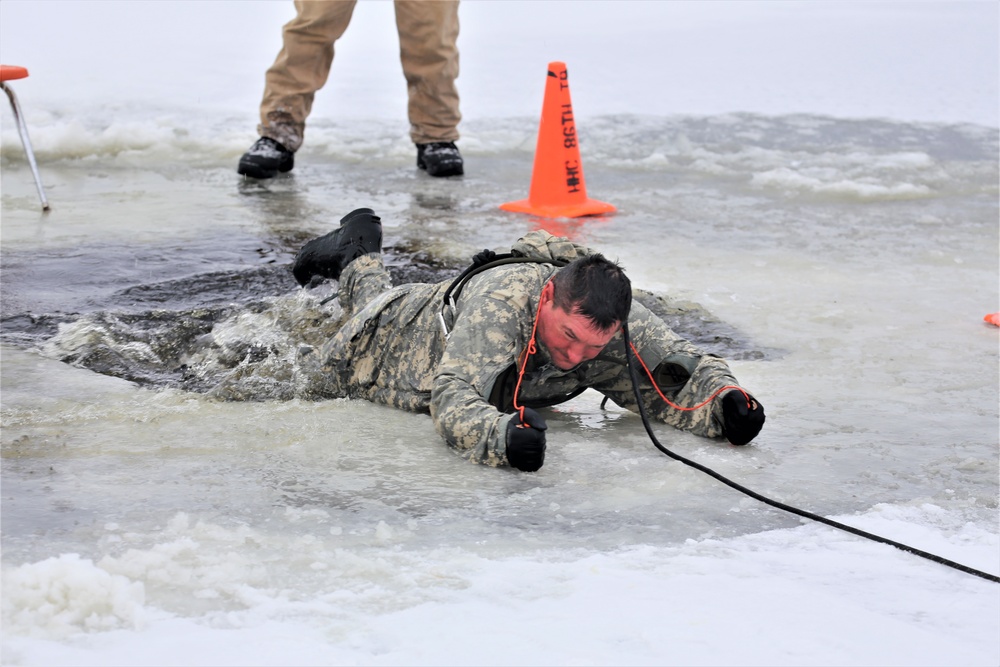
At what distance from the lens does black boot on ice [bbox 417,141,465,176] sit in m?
7.14

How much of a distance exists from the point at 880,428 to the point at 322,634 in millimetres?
2182

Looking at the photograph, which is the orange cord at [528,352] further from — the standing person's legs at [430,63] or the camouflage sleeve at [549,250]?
the standing person's legs at [430,63]

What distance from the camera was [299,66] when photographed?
22.2 feet

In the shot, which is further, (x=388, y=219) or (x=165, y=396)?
(x=388, y=219)

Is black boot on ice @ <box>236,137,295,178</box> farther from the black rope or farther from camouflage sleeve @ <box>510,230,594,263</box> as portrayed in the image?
the black rope

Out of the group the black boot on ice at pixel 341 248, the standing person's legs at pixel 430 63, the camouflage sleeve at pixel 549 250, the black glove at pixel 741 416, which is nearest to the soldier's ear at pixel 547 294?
the camouflage sleeve at pixel 549 250

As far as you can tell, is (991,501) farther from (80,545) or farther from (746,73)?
(746,73)

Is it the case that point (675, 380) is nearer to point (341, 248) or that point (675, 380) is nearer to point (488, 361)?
point (488, 361)

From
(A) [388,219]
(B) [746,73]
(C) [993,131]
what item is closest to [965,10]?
(B) [746,73]

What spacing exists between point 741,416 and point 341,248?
1886 millimetres

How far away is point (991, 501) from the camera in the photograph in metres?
3.03

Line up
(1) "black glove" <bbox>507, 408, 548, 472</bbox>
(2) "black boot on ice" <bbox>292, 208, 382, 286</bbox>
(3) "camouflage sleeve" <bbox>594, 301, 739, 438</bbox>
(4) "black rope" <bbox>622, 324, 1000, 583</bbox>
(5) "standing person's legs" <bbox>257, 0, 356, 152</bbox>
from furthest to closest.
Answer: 1. (5) "standing person's legs" <bbox>257, 0, 356, 152</bbox>
2. (2) "black boot on ice" <bbox>292, 208, 382, 286</bbox>
3. (3) "camouflage sleeve" <bbox>594, 301, 739, 438</bbox>
4. (1) "black glove" <bbox>507, 408, 548, 472</bbox>
5. (4) "black rope" <bbox>622, 324, 1000, 583</bbox>

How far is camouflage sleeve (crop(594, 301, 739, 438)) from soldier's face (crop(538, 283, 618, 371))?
36 centimetres

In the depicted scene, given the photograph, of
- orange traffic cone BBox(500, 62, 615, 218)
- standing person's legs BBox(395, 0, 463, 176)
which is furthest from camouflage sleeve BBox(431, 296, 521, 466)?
standing person's legs BBox(395, 0, 463, 176)
